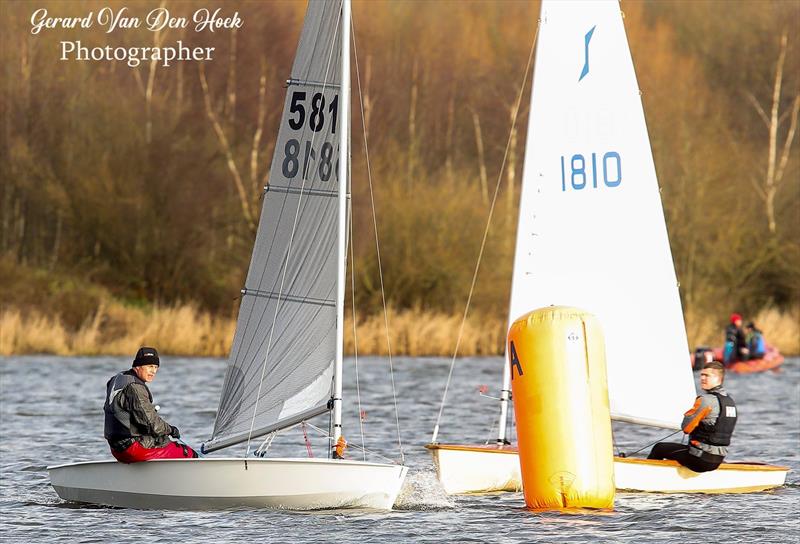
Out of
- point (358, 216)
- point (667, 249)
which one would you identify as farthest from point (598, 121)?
point (358, 216)

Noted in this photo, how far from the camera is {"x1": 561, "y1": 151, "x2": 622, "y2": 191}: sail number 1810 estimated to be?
42.4ft

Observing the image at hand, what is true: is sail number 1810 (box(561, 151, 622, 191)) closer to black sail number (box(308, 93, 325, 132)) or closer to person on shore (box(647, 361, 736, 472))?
person on shore (box(647, 361, 736, 472))

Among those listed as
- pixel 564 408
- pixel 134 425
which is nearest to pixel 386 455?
pixel 134 425

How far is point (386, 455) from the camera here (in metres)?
15.4

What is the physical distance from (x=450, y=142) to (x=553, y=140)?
23.6 m

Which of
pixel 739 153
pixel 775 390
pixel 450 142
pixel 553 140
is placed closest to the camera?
pixel 553 140

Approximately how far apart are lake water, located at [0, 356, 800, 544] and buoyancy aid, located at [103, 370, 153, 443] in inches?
23.9

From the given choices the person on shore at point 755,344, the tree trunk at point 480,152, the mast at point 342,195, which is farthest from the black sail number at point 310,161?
the tree trunk at point 480,152

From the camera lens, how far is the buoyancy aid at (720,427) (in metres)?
12.0

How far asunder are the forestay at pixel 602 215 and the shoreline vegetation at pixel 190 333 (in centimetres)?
1337

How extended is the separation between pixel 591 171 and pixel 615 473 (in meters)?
2.66

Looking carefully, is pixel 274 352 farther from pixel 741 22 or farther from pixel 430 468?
pixel 741 22

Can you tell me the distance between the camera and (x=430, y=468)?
14.1 m

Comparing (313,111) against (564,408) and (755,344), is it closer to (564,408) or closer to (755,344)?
(564,408)
